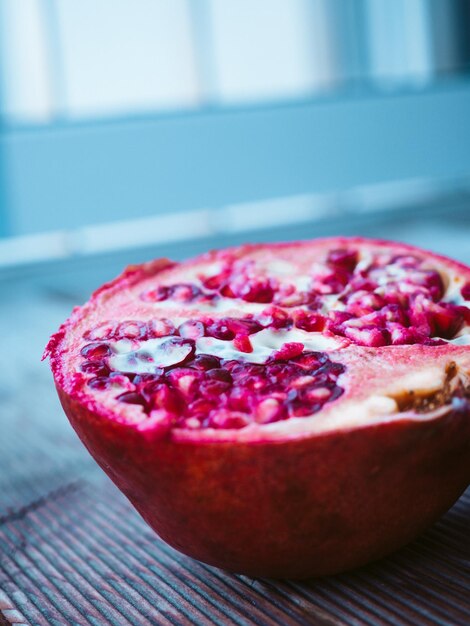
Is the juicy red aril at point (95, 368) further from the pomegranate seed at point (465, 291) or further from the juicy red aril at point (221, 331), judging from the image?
the pomegranate seed at point (465, 291)

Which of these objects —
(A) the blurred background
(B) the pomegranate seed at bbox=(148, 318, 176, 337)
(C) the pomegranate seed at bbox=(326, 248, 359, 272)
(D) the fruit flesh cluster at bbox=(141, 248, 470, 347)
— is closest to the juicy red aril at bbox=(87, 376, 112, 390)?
(B) the pomegranate seed at bbox=(148, 318, 176, 337)

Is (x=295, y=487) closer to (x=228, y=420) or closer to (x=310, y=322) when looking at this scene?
(x=228, y=420)

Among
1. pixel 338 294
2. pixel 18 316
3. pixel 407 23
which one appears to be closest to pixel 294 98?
pixel 407 23

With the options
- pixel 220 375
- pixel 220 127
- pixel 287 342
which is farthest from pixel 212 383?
pixel 220 127

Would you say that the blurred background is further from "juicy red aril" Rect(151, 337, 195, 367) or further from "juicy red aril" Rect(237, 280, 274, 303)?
"juicy red aril" Rect(151, 337, 195, 367)

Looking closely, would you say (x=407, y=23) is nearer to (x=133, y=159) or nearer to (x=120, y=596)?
(x=133, y=159)
